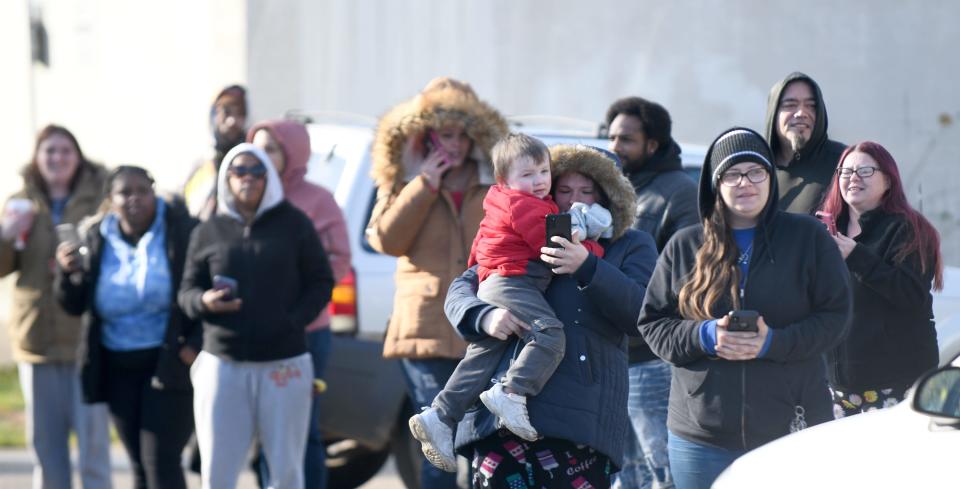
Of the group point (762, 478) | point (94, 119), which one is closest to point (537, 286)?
point (762, 478)

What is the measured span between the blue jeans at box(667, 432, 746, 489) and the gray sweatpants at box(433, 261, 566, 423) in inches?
23.0

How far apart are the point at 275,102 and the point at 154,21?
61.6 inches

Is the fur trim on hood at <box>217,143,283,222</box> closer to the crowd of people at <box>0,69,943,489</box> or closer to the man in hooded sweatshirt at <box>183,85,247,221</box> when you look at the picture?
the crowd of people at <box>0,69,943,489</box>

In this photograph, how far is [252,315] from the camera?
638 cm

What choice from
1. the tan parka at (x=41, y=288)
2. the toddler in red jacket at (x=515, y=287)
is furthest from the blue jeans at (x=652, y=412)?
the tan parka at (x=41, y=288)

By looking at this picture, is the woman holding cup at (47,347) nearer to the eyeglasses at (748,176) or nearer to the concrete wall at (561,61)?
the eyeglasses at (748,176)

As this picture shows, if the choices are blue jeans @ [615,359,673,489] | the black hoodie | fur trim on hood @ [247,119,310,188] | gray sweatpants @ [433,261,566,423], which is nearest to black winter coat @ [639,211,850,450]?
the black hoodie

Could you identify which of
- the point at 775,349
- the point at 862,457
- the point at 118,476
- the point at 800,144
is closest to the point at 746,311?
the point at 775,349

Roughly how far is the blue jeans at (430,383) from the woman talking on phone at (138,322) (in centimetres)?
101

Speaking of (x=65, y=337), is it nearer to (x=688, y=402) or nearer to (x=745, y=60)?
(x=688, y=402)

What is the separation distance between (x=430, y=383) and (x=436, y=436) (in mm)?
1514

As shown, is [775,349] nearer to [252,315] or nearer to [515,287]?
[515,287]

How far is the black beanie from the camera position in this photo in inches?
196

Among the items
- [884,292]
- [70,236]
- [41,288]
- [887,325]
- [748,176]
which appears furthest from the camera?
[41,288]
